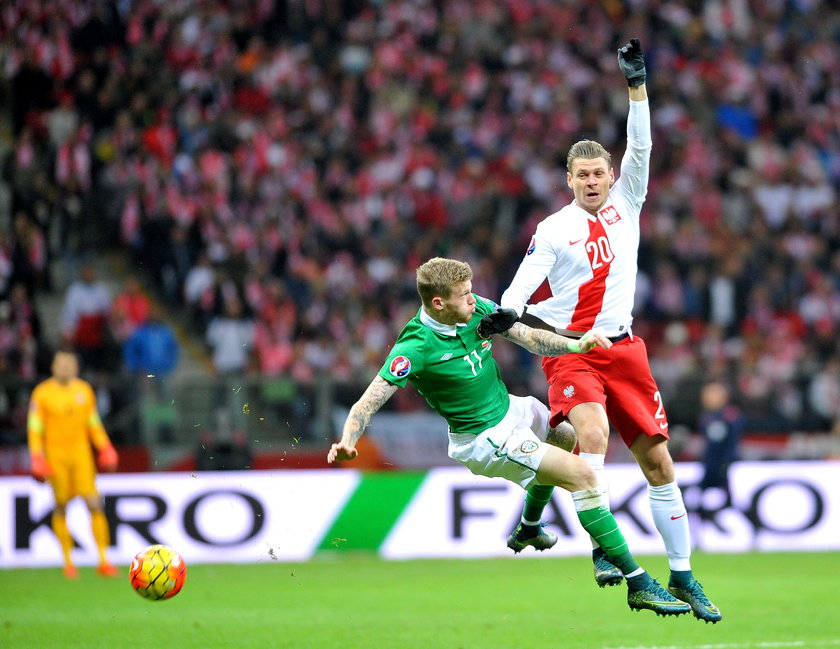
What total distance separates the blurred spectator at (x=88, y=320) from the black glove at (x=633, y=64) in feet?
33.4

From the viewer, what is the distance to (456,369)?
25.7 feet

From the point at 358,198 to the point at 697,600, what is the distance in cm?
1218

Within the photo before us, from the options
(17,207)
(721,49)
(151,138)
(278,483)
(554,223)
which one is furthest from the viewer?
(721,49)

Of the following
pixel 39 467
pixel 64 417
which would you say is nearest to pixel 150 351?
pixel 64 417

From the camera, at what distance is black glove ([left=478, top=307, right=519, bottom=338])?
7402mm

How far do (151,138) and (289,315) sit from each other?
→ 11.1ft

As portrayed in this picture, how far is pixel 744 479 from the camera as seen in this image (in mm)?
15625

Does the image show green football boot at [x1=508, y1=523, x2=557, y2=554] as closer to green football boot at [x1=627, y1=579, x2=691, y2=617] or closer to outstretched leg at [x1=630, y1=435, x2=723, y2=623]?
outstretched leg at [x1=630, y1=435, x2=723, y2=623]

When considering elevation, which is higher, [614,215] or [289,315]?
[614,215]

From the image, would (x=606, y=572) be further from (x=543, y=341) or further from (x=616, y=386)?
(x=543, y=341)

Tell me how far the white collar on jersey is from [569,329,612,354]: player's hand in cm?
75

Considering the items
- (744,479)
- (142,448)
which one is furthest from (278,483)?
(744,479)

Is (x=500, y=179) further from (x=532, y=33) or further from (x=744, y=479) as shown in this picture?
(x=744, y=479)

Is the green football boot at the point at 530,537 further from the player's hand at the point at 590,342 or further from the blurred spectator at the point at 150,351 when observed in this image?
the blurred spectator at the point at 150,351
